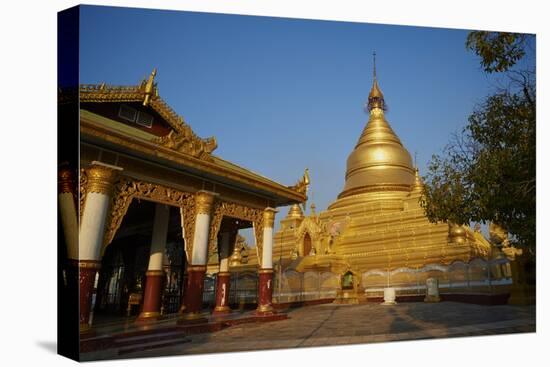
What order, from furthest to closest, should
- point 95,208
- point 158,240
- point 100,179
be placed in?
point 158,240
point 100,179
point 95,208

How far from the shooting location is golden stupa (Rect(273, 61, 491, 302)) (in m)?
16.0

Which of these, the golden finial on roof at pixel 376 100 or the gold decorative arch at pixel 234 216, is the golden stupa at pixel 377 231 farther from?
the gold decorative arch at pixel 234 216

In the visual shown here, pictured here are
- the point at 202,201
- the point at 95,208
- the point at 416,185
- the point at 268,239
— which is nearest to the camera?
the point at 95,208

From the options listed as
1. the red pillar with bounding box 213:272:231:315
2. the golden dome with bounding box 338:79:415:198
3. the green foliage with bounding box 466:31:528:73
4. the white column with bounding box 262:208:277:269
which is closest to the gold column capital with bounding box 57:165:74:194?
the white column with bounding box 262:208:277:269

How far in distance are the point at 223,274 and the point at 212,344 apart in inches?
131

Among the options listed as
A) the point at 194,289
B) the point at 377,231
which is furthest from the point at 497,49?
the point at 377,231

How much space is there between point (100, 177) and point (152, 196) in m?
1.10

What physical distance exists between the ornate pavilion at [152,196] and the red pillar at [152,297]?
0.02m

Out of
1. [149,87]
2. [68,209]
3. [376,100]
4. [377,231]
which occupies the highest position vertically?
[376,100]

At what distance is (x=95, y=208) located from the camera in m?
6.30

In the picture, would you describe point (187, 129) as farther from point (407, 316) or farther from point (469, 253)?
point (469, 253)

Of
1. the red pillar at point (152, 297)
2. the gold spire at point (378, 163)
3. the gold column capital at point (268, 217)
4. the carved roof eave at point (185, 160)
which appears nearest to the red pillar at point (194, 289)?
the red pillar at point (152, 297)

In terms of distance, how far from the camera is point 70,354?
609 centimetres

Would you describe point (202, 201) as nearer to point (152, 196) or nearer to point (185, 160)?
point (185, 160)
